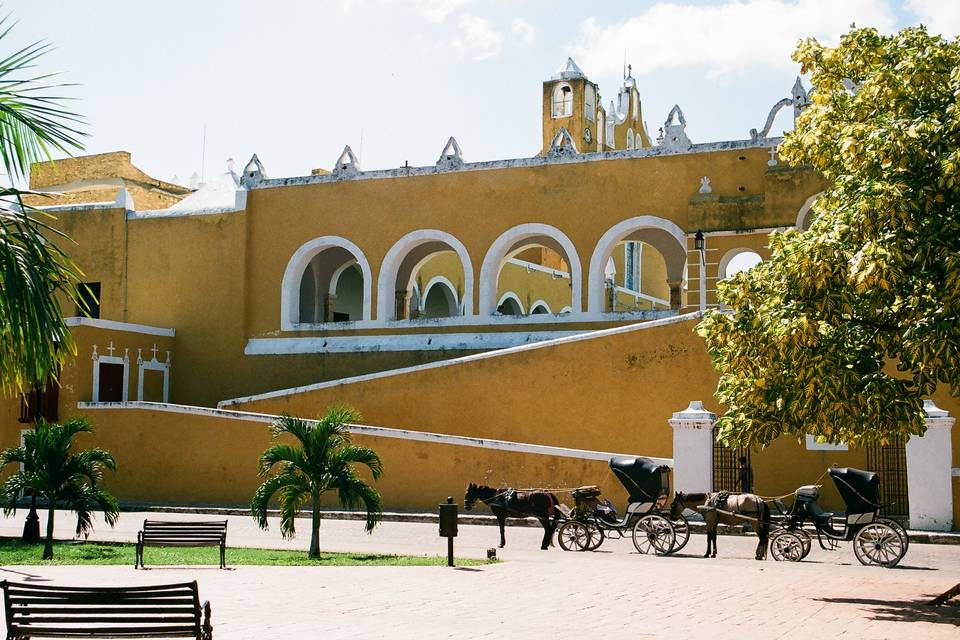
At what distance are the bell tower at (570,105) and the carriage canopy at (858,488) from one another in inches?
1127

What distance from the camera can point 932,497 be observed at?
632 inches

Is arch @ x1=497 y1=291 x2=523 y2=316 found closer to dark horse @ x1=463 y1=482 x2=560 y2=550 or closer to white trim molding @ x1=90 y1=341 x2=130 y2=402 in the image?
white trim molding @ x1=90 y1=341 x2=130 y2=402

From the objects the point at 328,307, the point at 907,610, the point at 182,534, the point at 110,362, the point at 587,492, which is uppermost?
the point at 328,307

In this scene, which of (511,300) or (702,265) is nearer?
(702,265)

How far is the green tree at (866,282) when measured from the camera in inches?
372

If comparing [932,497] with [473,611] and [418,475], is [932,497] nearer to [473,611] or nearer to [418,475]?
[418,475]

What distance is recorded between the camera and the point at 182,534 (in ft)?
40.6

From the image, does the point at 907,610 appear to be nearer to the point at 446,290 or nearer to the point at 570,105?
the point at 446,290

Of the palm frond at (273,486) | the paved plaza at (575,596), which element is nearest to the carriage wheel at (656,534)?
the paved plaza at (575,596)

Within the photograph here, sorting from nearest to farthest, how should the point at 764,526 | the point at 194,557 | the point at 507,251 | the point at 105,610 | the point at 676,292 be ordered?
the point at 105,610 → the point at 194,557 → the point at 764,526 → the point at 507,251 → the point at 676,292

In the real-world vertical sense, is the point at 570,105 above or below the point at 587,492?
above

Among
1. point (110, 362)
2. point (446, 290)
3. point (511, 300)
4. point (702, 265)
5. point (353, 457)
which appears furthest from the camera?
point (511, 300)

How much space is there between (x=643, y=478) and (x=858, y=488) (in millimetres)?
2655

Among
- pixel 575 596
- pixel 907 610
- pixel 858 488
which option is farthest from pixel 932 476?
pixel 575 596
